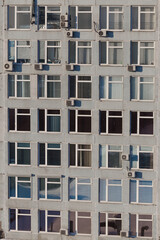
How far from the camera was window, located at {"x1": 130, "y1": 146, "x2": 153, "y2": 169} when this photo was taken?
18.1m

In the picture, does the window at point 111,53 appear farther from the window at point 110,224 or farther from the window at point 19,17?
the window at point 110,224

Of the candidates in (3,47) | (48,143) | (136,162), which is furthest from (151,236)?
(3,47)

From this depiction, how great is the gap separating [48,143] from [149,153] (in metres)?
5.25

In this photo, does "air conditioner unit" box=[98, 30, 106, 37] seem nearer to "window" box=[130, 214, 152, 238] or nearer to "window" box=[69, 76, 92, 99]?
"window" box=[69, 76, 92, 99]

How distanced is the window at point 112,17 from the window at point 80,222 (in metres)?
9.78

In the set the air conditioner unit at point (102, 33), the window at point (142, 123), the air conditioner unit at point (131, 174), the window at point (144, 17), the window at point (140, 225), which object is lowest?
the window at point (140, 225)

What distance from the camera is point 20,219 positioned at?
750 inches

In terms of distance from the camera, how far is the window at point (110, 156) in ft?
59.8

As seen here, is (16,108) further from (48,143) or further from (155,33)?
(155,33)

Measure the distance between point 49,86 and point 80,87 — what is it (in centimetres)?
162

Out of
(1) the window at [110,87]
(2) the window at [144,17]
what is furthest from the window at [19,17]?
(2) the window at [144,17]

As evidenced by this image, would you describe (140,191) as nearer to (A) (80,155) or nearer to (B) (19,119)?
(A) (80,155)

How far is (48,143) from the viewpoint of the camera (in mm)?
18484

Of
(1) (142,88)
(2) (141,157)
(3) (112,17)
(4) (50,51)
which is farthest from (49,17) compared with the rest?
(2) (141,157)
